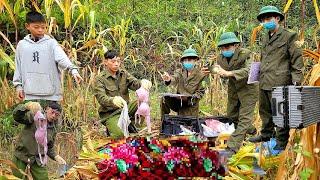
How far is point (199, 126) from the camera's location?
17.2 feet

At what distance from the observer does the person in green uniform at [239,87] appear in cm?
462

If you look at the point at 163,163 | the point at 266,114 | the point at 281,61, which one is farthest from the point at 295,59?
the point at 163,163

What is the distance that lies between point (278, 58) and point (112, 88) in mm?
1869

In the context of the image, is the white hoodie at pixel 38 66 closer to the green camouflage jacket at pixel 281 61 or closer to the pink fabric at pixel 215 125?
the green camouflage jacket at pixel 281 61

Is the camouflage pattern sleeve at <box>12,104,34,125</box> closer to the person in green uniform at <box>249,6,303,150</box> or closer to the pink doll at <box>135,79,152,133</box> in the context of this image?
the pink doll at <box>135,79,152,133</box>

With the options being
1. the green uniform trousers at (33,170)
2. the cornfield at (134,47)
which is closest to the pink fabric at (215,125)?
the cornfield at (134,47)

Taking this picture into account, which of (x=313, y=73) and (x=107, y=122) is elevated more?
(x=313, y=73)

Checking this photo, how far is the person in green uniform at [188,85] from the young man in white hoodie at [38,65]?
175 centimetres

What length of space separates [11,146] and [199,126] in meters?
1.79

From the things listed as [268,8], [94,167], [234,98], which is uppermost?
[268,8]

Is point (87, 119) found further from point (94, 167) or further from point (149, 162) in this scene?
point (149, 162)

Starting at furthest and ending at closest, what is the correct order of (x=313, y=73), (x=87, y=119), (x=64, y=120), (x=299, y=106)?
(x=87, y=119)
(x=64, y=120)
(x=313, y=73)
(x=299, y=106)

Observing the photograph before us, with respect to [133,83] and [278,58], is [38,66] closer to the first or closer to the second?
[133,83]

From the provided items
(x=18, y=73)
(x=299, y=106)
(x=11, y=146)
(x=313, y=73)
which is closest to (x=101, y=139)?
(x=11, y=146)
